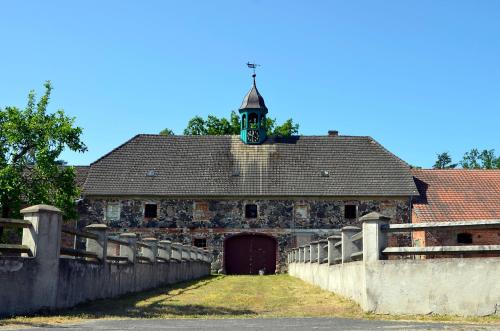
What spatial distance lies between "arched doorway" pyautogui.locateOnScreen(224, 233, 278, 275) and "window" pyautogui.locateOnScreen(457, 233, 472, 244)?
11788 millimetres

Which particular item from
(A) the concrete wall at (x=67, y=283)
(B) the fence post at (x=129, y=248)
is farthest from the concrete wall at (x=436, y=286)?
(B) the fence post at (x=129, y=248)

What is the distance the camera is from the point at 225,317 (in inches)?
379

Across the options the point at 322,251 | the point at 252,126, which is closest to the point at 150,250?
the point at 322,251

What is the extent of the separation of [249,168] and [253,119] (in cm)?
487

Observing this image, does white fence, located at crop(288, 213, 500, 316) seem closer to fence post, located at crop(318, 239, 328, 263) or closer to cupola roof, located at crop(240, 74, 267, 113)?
fence post, located at crop(318, 239, 328, 263)

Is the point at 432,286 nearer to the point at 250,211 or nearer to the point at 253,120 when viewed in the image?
the point at 250,211

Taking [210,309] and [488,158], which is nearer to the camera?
[210,309]

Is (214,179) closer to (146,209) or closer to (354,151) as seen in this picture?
(146,209)

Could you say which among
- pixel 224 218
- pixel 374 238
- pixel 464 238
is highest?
pixel 224 218

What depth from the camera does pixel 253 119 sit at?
4259cm

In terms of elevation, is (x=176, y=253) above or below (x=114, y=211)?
below

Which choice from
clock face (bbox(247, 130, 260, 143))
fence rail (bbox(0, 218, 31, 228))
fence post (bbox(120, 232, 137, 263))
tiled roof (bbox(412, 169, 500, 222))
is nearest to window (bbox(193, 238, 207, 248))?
clock face (bbox(247, 130, 260, 143))

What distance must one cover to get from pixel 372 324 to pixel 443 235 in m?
28.0

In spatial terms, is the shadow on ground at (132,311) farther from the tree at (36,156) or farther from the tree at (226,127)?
the tree at (226,127)
